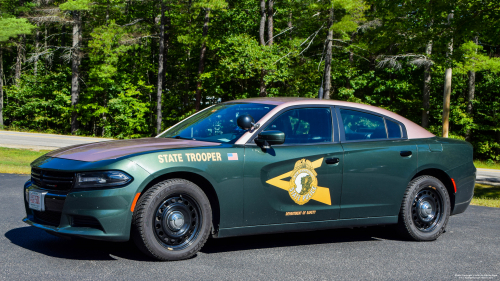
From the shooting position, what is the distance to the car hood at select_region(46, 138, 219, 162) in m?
4.38

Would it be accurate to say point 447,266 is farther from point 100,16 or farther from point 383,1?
point 100,16

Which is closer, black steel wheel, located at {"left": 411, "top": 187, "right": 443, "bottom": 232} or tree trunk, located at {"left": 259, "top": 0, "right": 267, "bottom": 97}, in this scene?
black steel wheel, located at {"left": 411, "top": 187, "right": 443, "bottom": 232}

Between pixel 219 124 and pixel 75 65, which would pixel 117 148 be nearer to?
pixel 219 124

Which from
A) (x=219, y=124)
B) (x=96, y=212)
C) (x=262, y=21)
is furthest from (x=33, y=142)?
(x=96, y=212)

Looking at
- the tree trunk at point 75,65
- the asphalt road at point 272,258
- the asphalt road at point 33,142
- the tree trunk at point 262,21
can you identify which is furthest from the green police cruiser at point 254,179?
the tree trunk at point 75,65

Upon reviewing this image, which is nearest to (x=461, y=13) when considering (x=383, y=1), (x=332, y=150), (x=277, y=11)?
(x=383, y=1)

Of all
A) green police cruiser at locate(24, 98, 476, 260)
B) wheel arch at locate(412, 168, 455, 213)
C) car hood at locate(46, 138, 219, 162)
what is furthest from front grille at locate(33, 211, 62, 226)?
wheel arch at locate(412, 168, 455, 213)

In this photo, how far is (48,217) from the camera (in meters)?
4.43

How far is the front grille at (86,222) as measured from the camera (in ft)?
13.7

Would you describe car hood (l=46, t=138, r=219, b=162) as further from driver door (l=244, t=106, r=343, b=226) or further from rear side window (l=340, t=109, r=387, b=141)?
rear side window (l=340, t=109, r=387, b=141)

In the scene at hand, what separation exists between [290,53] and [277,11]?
275 inches

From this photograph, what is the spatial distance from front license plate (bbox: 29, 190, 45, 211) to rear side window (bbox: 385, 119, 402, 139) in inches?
153

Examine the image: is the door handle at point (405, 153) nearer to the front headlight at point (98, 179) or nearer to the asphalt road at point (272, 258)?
the asphalt road at point (272, 258)

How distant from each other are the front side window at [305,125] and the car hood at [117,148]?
81cm
